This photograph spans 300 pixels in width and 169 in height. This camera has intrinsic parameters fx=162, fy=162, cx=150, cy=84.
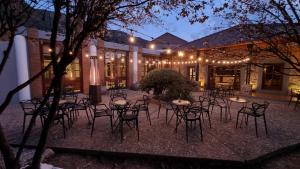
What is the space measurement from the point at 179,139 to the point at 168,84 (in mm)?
3623

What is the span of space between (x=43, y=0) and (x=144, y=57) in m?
11.9

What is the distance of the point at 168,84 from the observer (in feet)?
23.2

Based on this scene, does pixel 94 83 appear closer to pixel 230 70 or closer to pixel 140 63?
pixel 140 63

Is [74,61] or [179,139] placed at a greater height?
[74,61]

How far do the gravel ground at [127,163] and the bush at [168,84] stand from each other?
11.9 feet

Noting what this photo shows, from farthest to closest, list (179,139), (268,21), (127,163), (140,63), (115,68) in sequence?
(140,63)
(115,68)
(179,139)
(127,163)
(268,21)

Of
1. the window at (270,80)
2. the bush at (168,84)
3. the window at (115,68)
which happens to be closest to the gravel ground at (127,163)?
the bush at (168,84)

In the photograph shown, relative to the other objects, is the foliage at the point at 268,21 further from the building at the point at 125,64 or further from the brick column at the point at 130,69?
the brick column at the point at 130,69

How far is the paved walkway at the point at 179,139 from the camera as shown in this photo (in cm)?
316

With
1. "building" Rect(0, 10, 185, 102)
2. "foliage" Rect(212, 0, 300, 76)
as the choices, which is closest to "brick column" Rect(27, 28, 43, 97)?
"building" Rect(0, 10, 185, 102)

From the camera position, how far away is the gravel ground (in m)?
2.97

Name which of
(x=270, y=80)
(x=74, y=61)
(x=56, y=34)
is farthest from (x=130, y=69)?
(x=56, y=34)

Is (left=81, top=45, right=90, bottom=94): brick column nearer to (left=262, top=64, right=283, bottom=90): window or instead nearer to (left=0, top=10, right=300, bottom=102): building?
(left=0, top=10, right=300, bottom=102): building

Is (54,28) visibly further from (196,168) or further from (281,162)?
(281,162)
